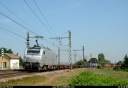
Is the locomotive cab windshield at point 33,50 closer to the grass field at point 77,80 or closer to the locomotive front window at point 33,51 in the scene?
the locomotive front window at point 33,51

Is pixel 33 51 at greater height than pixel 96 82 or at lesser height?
greater

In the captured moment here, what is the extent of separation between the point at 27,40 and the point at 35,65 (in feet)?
31.4

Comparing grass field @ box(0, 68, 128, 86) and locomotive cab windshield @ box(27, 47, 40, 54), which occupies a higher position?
Result: locomotive cab windshield @ box(27, 47, 40, 54)

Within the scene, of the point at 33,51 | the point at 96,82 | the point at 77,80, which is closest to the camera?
the point at 96,82

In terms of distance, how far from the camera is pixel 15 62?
8894 cm

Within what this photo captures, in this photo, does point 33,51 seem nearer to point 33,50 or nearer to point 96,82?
point 33,50

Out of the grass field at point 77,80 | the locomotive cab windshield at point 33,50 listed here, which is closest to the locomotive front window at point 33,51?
the locomotive cab windshield at point 33,50

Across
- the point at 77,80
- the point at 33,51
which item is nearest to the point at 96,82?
the point at 77,80


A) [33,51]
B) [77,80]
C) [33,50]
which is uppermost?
[33,50]

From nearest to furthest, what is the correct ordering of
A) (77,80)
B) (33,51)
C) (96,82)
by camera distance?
(96,82) → (77,80) → (33,51)

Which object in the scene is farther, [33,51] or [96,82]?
[33,51]

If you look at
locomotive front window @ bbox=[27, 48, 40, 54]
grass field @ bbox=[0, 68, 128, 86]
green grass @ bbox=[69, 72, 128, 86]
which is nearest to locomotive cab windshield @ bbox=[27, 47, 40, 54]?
locomotive front window @ bbox=[27, 48, 40, 54]

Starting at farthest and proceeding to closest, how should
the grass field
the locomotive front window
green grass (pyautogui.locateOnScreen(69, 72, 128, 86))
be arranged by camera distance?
the locomotive front window
the grass field
green grass (pyautogui.locateOnScreen(69, 72, 128, 86))

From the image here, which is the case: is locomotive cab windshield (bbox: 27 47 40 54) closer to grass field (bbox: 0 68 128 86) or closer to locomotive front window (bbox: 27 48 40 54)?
locomotive front window (bbox: 27 48 40 54)
